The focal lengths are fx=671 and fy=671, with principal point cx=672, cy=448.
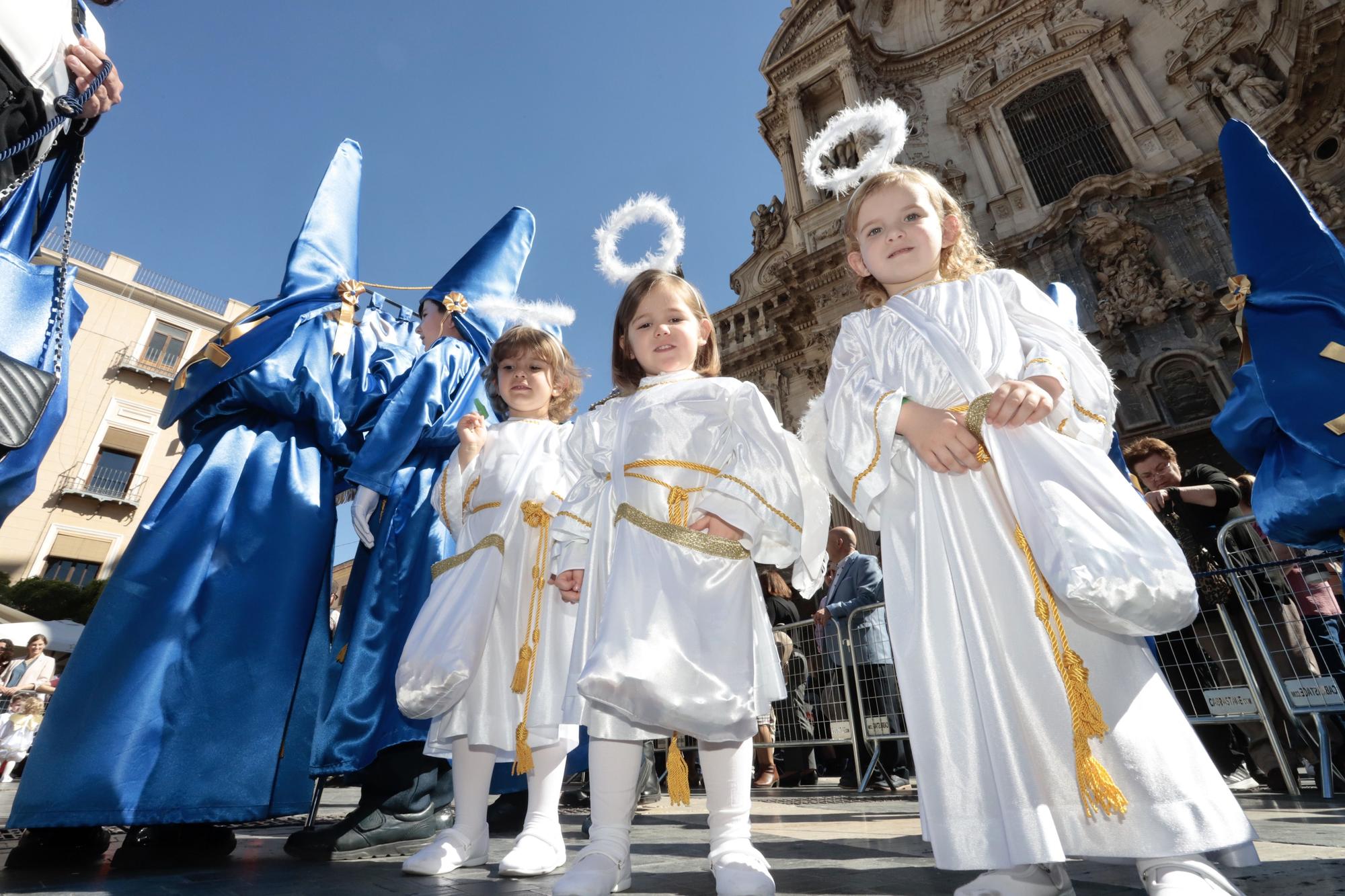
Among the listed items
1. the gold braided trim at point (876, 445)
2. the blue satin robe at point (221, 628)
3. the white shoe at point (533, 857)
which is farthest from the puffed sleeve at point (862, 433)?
the blue satin robe at point (221, 628)

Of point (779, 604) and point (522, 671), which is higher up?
point (779, 604)

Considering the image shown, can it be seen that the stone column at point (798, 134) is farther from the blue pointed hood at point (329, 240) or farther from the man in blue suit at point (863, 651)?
the blue pointed hood at point (329, 240)

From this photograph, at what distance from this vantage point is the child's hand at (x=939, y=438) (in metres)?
1.57

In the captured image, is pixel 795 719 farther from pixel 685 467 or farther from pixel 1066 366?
pixel 1066 366

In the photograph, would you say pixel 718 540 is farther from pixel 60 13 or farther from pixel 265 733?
pixel 60 13

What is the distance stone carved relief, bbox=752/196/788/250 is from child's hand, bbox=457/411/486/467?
16954mm

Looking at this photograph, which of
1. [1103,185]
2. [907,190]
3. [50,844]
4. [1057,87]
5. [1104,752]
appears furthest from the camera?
[1057,87]

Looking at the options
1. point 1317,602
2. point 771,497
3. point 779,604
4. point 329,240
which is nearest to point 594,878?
point 771,497

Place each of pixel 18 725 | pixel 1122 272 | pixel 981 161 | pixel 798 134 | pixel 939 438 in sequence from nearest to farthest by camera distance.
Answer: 1. pixel 939 438
2. pixel 18 725
3. pixel 1122 272
4. pixel 981 161
5. pixel 798 134

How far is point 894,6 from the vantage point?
813 inches

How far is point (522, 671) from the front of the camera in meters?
2.13

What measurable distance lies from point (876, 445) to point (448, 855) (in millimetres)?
1646

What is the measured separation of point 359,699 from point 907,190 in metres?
2.61

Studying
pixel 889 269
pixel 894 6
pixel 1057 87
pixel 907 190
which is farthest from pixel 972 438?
pixel 894 6
